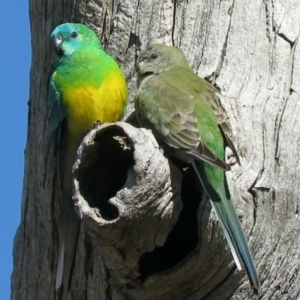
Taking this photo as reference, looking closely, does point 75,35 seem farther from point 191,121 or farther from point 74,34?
point 191,121

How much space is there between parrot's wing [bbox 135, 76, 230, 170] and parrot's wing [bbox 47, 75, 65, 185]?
1.48 ft

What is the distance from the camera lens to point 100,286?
4.50 meters

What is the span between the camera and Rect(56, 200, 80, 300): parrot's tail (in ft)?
15.0

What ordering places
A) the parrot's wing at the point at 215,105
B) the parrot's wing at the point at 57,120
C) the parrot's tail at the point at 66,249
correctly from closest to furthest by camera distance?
the parrot's wing at the point at 215,105 → the parrot's tail at the point at 66,249 → the parrot's wing at the point at 57,120

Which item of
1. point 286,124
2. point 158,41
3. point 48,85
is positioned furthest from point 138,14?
point 286,124

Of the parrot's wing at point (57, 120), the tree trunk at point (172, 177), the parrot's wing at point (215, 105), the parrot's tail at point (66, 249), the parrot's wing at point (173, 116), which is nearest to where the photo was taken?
the tree trunk at point (172, 177)

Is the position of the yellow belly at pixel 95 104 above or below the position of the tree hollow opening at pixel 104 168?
above

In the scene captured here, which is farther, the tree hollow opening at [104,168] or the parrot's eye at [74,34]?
the parrot's eye at [74,34]

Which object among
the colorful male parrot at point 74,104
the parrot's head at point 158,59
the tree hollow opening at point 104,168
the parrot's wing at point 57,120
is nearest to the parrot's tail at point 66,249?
the colorful male parrot at point 74,104

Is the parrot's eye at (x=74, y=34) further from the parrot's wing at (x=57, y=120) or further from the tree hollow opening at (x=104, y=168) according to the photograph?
the tree hollow opening at (x=104, y=168)

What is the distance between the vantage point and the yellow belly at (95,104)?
15.2 feet

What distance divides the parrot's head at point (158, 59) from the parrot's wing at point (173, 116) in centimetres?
12

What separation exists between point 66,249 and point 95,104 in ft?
2.53

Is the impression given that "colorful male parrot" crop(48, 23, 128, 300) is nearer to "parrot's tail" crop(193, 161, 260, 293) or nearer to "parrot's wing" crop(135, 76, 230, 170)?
"parrot's wing" crop(135, 76, 230, 170)
